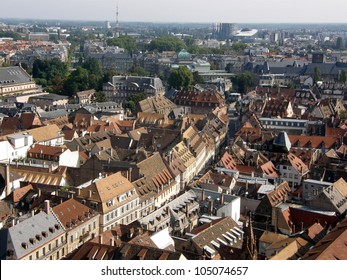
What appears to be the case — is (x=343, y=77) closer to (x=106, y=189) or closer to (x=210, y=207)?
(x=210, y=207)

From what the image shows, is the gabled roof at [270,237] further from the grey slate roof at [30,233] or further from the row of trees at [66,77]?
the row of trees at [66,77]

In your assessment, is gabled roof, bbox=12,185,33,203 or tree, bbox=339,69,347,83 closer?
gabled roof, bbox=12,185,33,203

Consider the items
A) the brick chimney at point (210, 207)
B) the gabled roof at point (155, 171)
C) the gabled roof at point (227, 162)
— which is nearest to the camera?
the brick chimney at point (210, 207)

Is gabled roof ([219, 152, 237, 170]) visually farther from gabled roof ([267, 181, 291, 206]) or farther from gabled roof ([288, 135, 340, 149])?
gabled roof ([288, 135, 340, 149])

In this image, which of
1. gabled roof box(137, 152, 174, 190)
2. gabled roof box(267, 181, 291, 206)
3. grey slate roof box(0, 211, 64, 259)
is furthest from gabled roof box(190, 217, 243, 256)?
gabled roof box(137, 152, 174, 190)

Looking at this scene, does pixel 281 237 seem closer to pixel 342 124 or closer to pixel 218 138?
pixel 218 138

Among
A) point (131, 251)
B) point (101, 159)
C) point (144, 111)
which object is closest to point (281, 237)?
point (131, 251)

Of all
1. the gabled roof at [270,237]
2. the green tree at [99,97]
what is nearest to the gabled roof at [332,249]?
the gabled roof at [270,237]

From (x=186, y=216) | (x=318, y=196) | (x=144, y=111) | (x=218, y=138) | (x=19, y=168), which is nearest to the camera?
(x=186, y=216)
